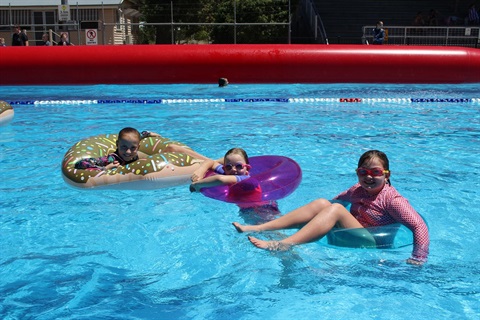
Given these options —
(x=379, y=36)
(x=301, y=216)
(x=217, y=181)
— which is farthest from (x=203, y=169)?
(x=379, y=36)

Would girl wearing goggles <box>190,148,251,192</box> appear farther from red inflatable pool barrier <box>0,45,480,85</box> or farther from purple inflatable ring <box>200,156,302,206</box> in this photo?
red inflatable pool barrier <box>0,45,480,85</box>

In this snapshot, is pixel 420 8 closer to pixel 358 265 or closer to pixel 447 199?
pixel 447 199

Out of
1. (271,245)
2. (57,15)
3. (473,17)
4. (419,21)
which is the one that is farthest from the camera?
(57,15)

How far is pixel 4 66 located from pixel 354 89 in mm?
7139

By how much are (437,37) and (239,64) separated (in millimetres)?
6966

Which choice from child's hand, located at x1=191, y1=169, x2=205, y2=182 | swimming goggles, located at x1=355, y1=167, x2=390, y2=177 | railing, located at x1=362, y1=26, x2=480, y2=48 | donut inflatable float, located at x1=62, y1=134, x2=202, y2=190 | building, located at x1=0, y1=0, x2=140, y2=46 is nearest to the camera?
swimming goggles, located at x1=355, y1=167, x2=390, y2=177

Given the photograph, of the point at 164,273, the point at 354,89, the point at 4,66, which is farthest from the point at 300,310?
the point at 4,66

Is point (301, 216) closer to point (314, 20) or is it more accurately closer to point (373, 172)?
point (373, 172)

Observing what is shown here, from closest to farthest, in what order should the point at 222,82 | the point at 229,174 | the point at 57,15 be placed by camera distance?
the point at 229,174 → the point at 222,82 → the point at 57,15

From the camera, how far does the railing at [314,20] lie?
61.5ft

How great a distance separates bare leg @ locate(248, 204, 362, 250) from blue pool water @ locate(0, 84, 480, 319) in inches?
3.8

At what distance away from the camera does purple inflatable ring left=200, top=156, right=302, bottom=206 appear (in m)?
4.18

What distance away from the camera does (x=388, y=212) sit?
137 inches

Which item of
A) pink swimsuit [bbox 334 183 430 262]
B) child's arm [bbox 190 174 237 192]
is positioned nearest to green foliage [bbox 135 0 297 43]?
child's arm [bbox 190 174 237 192]
